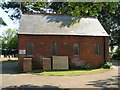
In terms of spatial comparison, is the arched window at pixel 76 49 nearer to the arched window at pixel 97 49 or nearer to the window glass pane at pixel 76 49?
the window glass pane at pixel 76 49

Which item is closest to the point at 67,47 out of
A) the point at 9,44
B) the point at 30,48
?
the point at 30,48

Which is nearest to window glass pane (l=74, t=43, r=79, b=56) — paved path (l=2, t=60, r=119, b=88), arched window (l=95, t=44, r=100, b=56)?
arched window (l=95, t=44, r=100, b=56)

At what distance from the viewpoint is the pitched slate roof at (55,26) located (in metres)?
19.7

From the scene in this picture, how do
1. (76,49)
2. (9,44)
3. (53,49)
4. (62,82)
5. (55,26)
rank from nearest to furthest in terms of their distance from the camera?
(62,82), (53,49), (76,49), (55,26), (9,44)

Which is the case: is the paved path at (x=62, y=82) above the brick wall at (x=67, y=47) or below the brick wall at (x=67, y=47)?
below

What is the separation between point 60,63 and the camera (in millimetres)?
18672

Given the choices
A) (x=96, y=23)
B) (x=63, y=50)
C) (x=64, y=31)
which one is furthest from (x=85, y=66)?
(x=96, y=23)

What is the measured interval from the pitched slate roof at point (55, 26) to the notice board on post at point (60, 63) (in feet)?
10.5

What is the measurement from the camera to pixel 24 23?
20609mm

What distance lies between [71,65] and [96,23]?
8.05 metres

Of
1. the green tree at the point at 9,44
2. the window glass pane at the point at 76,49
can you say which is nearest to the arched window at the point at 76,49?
the window glass pane at the point at 76,49

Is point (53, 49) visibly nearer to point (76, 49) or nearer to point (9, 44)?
point (76, 49)

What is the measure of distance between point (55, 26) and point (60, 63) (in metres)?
5.38

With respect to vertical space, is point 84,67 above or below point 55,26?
below
